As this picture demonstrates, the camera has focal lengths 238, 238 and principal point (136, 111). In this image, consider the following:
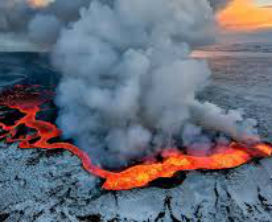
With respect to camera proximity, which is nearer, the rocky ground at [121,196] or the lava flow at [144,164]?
the rocky ground at [121,196]

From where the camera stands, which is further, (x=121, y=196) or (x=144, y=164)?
(x=144, y=164)

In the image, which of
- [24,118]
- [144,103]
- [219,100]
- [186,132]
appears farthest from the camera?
[219,100]

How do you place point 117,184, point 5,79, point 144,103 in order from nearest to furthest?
point 117,184 → point 144,103 → point 5,79

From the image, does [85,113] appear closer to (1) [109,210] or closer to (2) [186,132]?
(2) [186,132]

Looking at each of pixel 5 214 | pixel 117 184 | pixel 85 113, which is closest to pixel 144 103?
pixel 85 113

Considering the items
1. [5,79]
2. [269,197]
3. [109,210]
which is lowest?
[5,79]

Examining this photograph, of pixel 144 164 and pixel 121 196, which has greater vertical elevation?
pixel 144 164

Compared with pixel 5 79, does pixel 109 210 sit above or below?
above

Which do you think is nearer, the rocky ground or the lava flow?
the rocky ground
